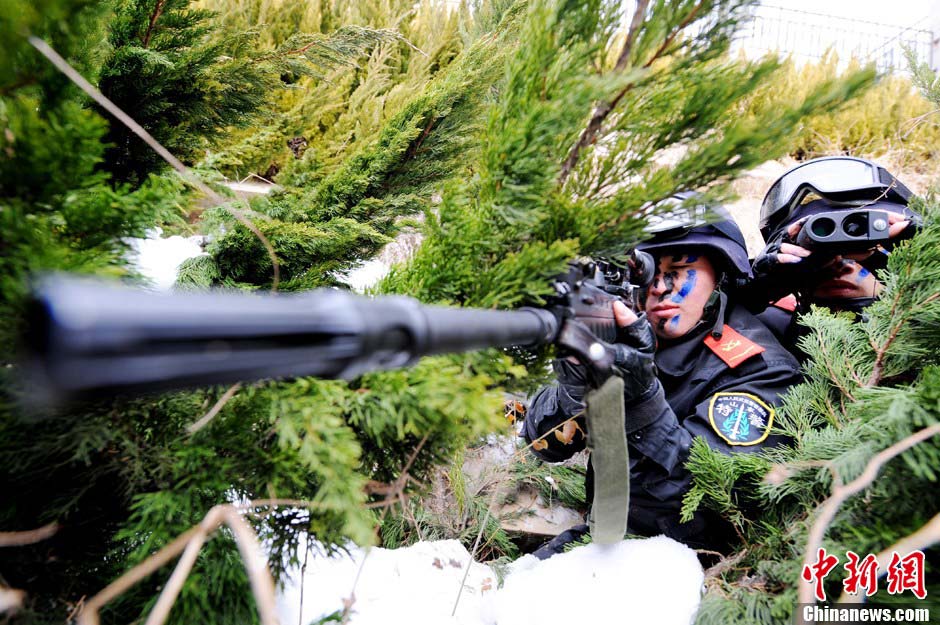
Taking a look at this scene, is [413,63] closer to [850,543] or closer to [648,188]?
[648,188]

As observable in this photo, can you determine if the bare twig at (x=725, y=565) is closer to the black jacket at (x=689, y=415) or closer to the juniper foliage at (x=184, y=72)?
the black jacket at (x=689, y=415)

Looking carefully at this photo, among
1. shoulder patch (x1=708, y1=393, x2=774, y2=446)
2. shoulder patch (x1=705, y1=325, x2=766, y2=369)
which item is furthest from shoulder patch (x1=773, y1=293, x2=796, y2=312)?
shoulder patch (x1=708, y1=393, x2=774, y2=446)

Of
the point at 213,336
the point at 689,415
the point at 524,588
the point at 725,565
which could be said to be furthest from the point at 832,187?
the point at 213,336

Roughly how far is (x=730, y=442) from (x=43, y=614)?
156 cm

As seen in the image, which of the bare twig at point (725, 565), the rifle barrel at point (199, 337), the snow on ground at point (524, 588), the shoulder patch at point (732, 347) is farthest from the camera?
the shoulder patch at point (732, 347)

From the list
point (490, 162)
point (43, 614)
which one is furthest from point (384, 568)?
point (490, 162)

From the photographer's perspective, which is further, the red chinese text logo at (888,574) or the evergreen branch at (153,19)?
the evergreen branch at (153,19)

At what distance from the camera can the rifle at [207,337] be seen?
9.8 inches

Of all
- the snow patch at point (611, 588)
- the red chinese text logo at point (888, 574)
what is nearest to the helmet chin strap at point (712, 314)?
the snow patch at point (611, 588)

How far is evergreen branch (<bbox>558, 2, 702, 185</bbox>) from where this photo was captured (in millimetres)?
739

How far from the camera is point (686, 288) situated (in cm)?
184

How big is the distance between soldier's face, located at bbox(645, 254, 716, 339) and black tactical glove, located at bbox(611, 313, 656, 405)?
63 cm

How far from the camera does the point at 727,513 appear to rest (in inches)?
46.7

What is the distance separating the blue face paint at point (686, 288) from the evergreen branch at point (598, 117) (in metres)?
1.21
